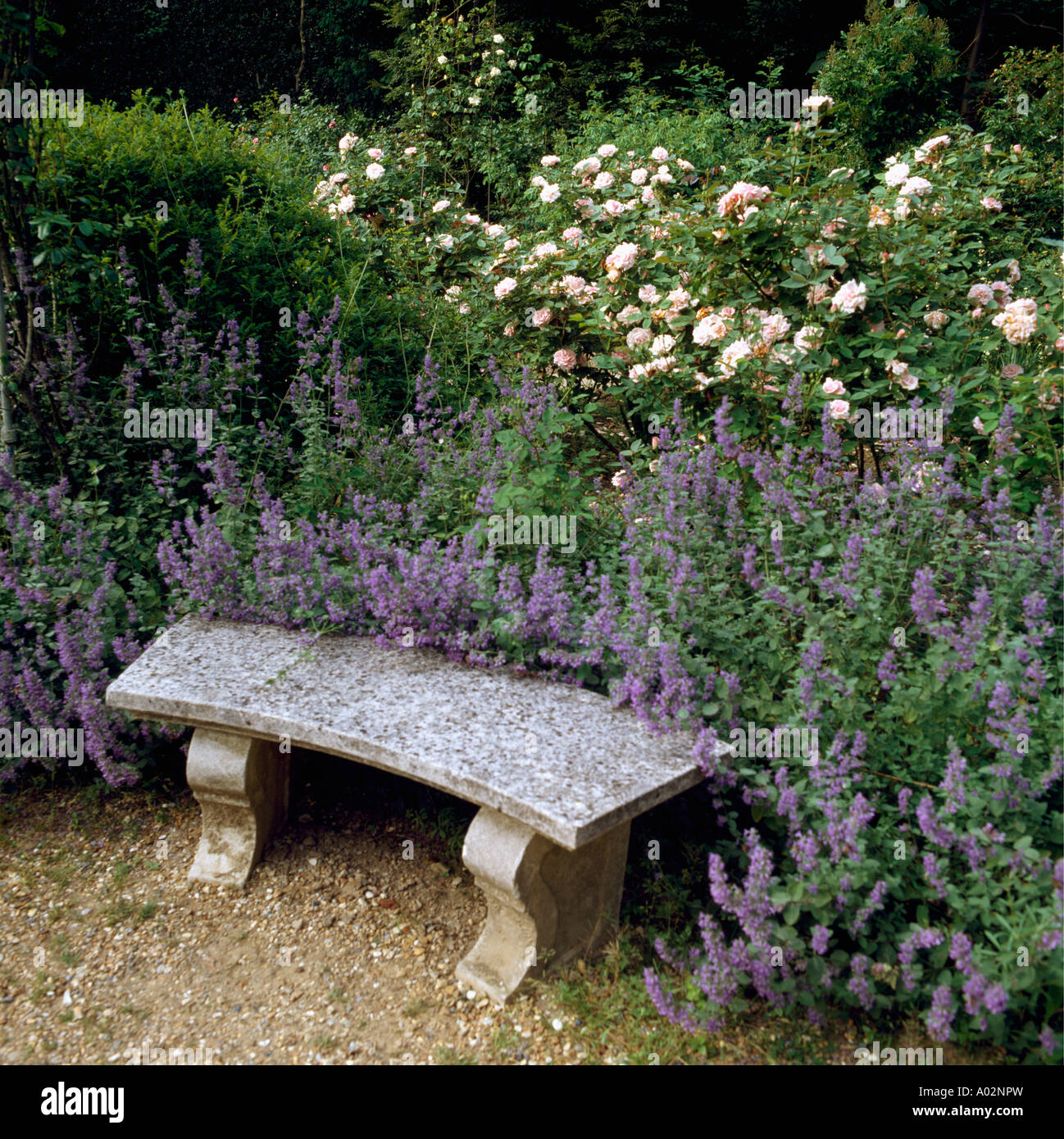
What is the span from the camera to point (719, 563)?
2.77 m

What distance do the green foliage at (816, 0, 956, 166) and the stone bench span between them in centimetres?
767

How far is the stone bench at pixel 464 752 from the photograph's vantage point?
7.31ft

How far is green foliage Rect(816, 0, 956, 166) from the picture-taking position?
8719mm

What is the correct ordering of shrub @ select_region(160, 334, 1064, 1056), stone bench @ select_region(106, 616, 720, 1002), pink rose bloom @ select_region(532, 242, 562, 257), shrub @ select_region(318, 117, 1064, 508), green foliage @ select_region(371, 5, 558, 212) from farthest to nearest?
green foliage @ select_region(371, 5, 558, 212)
pink rose bloom @ select_region(532, 242, 562, 257)
shrub @ select_region(318, 117, 1064, 508)
stone bench @ select_region(106, 616, 720, 1002)
shrub @ select_region(160, 334, 1064, 1056)

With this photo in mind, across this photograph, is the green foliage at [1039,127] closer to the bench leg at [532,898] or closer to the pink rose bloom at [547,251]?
the pink rose bloom at [547,251]

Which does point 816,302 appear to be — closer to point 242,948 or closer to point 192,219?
point 192,219

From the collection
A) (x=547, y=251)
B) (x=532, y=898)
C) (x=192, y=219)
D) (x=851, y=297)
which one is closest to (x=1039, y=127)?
(x=547, y=251)

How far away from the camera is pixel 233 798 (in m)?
2.81

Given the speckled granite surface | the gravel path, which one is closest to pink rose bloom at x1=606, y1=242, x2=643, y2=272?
the speckled granite surface

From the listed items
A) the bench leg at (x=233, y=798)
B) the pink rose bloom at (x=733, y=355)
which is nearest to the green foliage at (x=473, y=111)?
the pink rose bloom at (x=733, y=355)

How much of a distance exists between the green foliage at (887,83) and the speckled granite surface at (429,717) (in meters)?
7.64

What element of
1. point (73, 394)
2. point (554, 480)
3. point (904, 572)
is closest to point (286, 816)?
point (554, 480)

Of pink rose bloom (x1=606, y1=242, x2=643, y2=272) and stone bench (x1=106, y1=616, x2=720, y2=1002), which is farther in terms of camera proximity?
pink rose bloom (x1=606, y1=242, x2=643, y2=272)

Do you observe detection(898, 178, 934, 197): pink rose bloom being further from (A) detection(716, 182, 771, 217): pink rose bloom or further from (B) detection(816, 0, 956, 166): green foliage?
(B) detection(816, 0, 956, 166): green foliage
